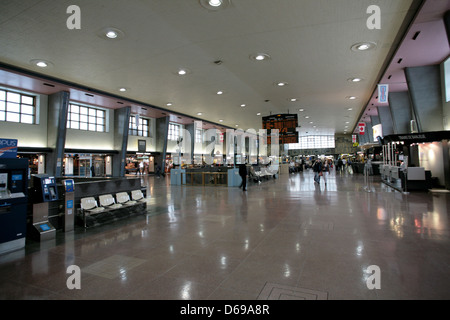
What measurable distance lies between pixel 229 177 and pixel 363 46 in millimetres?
9474

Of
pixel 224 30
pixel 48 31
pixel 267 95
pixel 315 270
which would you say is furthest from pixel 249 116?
pixel 315 270

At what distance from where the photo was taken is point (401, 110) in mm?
15008

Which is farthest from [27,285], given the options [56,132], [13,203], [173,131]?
[173,131]

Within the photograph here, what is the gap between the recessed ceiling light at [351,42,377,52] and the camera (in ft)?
27.5

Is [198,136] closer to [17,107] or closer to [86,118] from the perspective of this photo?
[86,118]

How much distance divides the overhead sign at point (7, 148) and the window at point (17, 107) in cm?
1766

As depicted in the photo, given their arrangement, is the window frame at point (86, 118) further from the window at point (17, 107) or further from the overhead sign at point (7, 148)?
the overhead sign at point (7, 148)

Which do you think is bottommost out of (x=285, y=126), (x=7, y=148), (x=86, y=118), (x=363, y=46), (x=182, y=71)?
(x=7, y=148)

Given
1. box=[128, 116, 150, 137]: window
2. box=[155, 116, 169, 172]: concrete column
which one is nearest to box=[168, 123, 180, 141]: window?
box=[155, 116, 169, 172]: concrete column

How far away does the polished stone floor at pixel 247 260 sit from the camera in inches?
107

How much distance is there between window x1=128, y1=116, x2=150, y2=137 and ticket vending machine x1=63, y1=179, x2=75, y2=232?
893 inches

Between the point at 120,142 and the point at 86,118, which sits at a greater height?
the point at 86,118

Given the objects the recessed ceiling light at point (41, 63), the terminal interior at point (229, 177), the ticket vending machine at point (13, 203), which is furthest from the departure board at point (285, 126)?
the ticket vending machine at point (13, 203)

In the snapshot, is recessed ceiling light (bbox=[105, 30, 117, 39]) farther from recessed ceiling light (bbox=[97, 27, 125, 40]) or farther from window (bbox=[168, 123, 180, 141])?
window (bbox=[168, 123, 180, 141])
